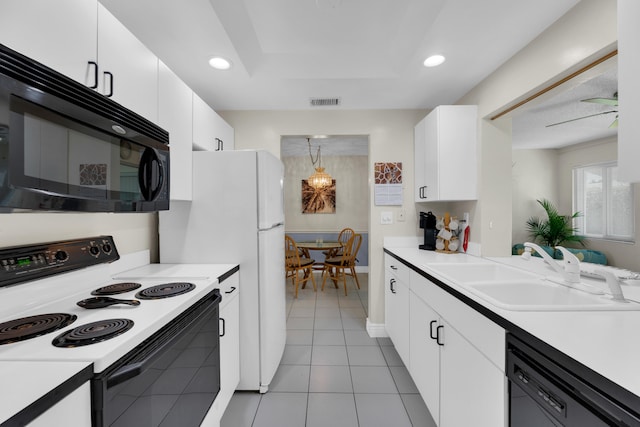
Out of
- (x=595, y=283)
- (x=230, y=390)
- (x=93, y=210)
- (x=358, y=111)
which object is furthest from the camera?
(x=358, y=111)

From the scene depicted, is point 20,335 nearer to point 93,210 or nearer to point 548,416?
point 93,210

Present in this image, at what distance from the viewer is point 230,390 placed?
1.74 metres

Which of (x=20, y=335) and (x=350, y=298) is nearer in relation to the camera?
(x=20, y=335)

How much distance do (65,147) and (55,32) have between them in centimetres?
44

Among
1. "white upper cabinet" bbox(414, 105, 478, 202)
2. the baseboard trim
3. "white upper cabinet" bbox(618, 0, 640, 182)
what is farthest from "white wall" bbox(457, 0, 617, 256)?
the baseboard trim

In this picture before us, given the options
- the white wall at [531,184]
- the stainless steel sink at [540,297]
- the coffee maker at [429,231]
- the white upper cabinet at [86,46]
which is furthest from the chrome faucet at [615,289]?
the white wall at [531,184]

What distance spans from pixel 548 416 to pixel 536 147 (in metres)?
4.55

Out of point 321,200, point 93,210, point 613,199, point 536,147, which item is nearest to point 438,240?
point 613,199

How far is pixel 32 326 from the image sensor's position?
87cm

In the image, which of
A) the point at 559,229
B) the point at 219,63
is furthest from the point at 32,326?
the point at 559,229

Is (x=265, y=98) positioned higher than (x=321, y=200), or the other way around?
(x=265, y=98)

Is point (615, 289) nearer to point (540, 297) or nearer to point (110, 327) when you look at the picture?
point (540, 297)

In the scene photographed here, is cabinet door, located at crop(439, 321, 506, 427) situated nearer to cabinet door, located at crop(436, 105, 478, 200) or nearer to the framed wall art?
cabinet door, located at crop(436, 105, 478, 200)

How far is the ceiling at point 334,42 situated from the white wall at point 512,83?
8cm
